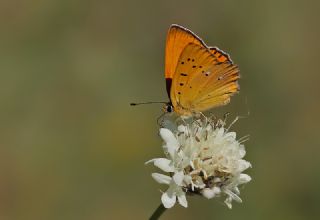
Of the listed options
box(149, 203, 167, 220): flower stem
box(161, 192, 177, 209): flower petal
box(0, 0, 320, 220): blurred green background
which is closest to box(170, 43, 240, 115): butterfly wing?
box(161, 192, 177, 209): flower petal

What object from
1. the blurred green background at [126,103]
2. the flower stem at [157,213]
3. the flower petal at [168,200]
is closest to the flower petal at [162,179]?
the flower petal at [168,200]

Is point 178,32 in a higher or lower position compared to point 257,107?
higher

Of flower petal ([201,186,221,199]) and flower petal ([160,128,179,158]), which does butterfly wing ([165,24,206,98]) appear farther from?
flower petal ([201,186,221,199])

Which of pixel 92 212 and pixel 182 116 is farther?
pixel 92 212

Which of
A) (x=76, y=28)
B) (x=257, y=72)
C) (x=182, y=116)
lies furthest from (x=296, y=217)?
(x=76, y=28)

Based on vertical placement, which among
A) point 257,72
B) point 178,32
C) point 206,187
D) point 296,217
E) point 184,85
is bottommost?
point 296,217

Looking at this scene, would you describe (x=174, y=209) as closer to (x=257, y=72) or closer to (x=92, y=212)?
(x=92, y=212)

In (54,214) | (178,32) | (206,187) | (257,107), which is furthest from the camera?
(257,107)
